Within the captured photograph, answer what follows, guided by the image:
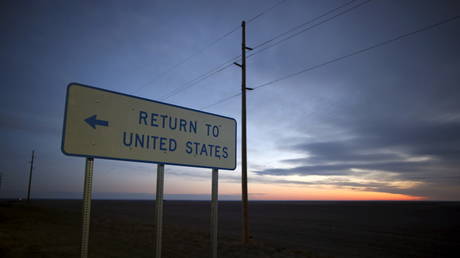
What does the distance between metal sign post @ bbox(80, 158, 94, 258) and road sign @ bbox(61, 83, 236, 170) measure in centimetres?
15

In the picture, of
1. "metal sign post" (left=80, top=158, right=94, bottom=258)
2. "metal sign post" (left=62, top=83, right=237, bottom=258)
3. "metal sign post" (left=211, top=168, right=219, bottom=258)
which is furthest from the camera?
"metal sign post" (left=211, top=168, right=219, bottom=258)

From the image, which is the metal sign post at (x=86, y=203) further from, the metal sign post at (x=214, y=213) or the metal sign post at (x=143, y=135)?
the metal sign post at (x=214, y=213)

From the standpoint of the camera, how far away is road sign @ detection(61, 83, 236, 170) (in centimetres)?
321

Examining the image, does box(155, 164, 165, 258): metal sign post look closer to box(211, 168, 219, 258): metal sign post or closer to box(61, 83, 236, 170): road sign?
box(61, 83, 236, 170): road sign

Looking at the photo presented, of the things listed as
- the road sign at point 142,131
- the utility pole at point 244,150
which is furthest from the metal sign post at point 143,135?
the utility pole at point 244,150

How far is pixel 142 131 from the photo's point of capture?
12.6 ft

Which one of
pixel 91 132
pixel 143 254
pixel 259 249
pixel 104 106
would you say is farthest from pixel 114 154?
pixel 259 249

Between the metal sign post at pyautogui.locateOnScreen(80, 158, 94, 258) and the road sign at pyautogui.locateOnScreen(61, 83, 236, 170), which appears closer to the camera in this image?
the metal sign post at pyautogui.locateOnScreen(80, 158, 94, 258)

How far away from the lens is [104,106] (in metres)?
3.49

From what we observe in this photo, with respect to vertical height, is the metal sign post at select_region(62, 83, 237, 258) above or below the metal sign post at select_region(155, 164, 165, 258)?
above

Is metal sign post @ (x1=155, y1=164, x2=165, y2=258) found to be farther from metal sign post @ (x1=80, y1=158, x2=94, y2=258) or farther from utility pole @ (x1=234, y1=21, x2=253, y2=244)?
utility pole @ (x1=234, y1=21, x2=253, y2=244)

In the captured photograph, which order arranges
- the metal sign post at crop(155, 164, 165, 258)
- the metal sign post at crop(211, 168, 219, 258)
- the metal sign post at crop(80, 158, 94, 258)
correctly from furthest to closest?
the metal sign post at crop(211, 168, 219, 258)
the metal sign post at crop(155, 164, 165, 258)
the metal sign post at crop(80, 158, 94, 258)

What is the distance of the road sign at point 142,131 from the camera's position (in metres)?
3.21

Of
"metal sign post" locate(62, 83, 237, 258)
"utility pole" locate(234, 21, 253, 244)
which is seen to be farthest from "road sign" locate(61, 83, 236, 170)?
"utility pole" locate(234, 21, 253, 244)
